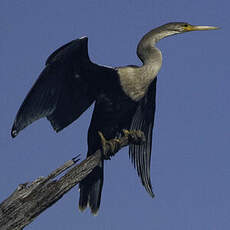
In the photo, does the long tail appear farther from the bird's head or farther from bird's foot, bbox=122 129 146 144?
the bird's head

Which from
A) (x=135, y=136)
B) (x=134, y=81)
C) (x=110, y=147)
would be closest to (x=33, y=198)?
(x=110, y=147)

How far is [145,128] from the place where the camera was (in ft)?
27.8

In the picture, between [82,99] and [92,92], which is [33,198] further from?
[92,92]

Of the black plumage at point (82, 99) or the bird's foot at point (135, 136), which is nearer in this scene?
the black plumage at point (82, 99)

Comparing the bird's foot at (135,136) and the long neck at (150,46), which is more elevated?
the long neck at (150,46)

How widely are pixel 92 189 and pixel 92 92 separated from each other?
1233 millimetres

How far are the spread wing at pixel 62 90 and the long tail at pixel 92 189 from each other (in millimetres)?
791

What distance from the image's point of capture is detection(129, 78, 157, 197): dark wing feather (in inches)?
325

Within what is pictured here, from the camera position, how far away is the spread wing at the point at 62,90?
6.70 meters

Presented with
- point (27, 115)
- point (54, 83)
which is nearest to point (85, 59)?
point (54, 83)

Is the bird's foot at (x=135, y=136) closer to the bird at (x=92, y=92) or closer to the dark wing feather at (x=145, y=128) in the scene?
the bird at (x=92, y=92)

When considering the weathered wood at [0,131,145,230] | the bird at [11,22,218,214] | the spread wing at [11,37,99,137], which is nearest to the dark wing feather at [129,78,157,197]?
the bird at [11,22,218,214]

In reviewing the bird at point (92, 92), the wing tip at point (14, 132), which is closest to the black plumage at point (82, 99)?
the bird at point (92, 92)

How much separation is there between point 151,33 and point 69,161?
2.91 metres
